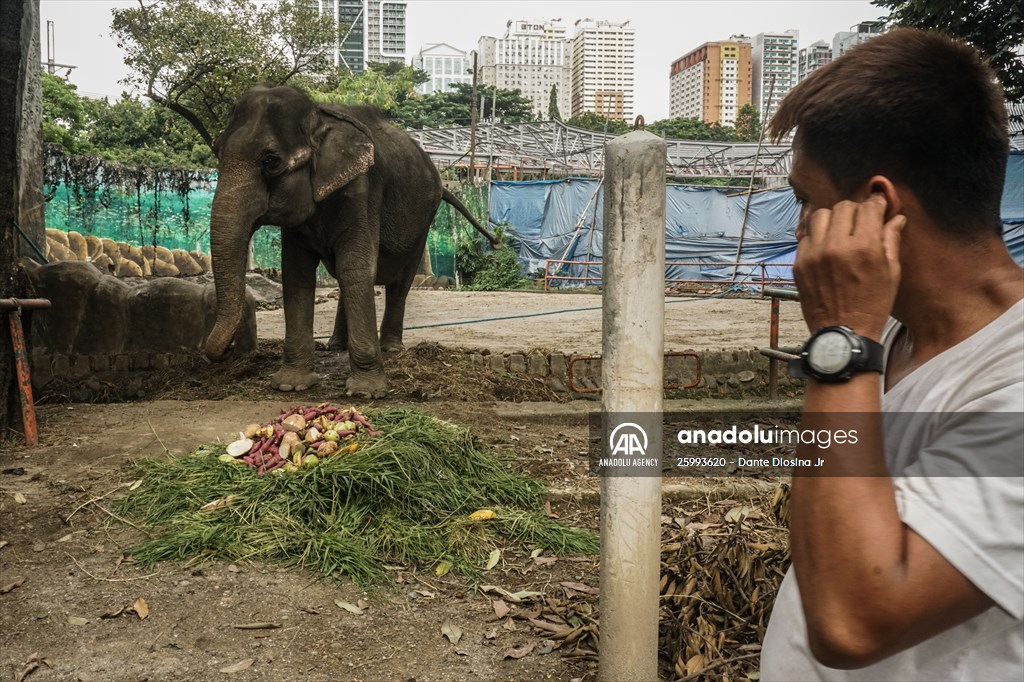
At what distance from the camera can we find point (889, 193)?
3.98 ft

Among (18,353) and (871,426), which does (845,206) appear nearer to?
(871,426)

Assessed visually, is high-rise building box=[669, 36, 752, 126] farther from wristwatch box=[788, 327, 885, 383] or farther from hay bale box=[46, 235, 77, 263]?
wristwatch box=[788, 327, 885, 383]

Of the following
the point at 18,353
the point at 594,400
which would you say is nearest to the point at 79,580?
the point at 18,353

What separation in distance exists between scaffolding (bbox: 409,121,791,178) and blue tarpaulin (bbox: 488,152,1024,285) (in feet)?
23.6

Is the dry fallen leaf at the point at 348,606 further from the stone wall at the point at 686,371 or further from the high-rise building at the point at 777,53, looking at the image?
the high-rise building at the point at 777,53

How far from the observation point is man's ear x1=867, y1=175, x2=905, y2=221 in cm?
121

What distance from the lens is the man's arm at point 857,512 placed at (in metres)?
1.06

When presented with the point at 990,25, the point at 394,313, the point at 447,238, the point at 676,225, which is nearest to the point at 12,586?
the point at 394,313

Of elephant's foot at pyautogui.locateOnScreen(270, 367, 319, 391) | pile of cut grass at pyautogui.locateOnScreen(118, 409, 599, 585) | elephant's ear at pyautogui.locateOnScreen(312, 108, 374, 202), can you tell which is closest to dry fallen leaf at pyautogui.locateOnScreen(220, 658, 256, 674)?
pile of cut grass at pyautogui.locateOnScreen(118, 409, 599, 585)

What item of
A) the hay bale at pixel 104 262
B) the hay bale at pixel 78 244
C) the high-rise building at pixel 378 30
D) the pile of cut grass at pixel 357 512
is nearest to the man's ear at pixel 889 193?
the pile of cut grass at pixel 357 512

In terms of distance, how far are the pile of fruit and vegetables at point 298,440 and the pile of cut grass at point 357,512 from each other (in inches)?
3.9

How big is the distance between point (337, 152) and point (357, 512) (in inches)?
137

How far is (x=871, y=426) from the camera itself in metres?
1.14

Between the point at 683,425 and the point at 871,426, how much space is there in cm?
567
